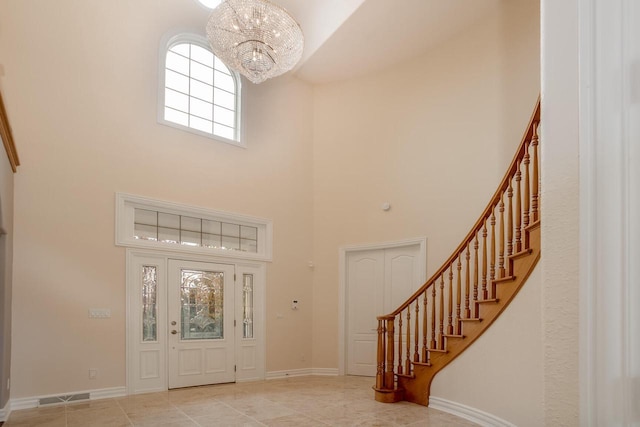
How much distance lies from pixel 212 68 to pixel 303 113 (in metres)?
1.95

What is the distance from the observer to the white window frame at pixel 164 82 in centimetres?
713

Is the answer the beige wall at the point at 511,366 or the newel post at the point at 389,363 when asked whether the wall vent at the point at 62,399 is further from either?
the beige wall at the point at 511,366

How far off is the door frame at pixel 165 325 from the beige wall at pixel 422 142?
1209 millimetres

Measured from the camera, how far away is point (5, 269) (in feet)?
16.9

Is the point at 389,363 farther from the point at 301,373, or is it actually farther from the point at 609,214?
the point at 609,214

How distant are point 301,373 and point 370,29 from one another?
6.07m

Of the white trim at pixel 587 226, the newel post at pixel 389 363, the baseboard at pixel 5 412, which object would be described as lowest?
the baseboard at pixel 5 412

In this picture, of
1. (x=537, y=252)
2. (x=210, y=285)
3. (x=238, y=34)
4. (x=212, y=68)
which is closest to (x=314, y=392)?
(x=210, y=285)

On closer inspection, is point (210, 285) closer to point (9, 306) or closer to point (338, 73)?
point (9, 306)

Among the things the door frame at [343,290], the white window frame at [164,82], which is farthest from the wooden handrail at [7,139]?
the door frame at [343,290]

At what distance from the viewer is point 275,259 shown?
827 centimetres

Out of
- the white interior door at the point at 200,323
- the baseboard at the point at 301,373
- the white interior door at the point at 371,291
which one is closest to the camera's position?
the white interior door at the point at 200,323

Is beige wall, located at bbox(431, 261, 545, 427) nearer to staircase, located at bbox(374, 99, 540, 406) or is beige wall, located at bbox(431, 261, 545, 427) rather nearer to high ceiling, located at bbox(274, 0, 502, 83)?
staircase, located at bbox(374, 99, 540, 406)

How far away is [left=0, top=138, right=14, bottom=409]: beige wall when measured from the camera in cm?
484
